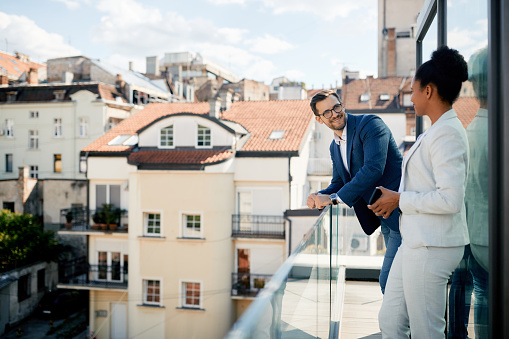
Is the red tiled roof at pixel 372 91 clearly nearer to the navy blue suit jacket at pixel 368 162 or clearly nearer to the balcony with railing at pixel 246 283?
the balcony with railing at pixel 246 283

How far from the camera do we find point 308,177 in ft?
79.0

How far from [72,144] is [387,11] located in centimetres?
2674

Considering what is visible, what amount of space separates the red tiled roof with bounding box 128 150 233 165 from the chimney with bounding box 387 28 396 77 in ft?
73.2

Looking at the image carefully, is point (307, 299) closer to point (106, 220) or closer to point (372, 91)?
point (106, 220)

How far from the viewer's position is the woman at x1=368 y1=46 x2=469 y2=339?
2.04 m

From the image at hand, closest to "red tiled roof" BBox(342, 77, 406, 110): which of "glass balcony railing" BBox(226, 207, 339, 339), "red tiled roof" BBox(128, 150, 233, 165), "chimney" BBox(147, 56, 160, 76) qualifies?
"red tiled roof" BBox(128, 150, 233, 165)

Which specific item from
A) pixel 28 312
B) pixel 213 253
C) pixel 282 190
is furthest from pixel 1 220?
pixel 282 190

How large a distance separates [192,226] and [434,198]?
19041 mm

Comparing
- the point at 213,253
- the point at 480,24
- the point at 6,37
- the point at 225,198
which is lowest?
the point at 213,253

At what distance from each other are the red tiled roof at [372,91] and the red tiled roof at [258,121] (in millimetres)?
9185

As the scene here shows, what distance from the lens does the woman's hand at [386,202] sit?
2.36 metres

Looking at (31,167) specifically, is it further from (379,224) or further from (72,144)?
(379,224)

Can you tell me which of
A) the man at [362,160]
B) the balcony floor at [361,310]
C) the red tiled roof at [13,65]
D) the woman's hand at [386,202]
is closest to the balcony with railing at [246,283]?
the balcony floor at [361,310]

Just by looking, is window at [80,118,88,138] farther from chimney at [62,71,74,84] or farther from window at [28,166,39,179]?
chimney at [62,71,74,84]
